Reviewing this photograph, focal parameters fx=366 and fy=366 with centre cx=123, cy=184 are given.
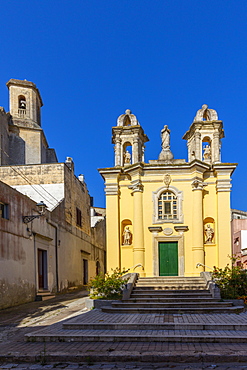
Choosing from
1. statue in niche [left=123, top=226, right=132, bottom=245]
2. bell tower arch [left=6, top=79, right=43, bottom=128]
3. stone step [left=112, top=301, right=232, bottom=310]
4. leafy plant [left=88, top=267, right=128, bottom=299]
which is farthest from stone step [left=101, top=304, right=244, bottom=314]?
bell tower arch [left=6, top=79, right=43, bottom=128]

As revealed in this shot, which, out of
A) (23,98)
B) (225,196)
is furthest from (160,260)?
(23,98)

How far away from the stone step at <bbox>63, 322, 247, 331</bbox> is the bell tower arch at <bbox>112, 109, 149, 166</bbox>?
1035 centimetres

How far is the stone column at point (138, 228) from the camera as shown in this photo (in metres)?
A: 17.4

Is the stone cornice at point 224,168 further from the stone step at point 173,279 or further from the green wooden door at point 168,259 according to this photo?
the stone step at point 173,279

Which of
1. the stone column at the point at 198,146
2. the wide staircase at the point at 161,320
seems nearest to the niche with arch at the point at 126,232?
the wide staircase at the point at 161,320

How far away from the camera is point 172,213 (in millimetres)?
17891

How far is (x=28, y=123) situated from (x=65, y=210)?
918 cm

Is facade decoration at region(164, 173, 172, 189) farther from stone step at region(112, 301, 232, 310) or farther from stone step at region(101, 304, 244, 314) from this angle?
stone step at region(101, 304, 244, 314)

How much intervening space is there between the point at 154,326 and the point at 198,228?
845cm

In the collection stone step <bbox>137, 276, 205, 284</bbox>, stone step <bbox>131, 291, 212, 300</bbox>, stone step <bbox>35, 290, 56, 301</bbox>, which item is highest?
stone step <bbox>137, 276, 205, 284</bbox>

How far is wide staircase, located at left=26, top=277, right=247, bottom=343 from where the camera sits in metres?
8.49

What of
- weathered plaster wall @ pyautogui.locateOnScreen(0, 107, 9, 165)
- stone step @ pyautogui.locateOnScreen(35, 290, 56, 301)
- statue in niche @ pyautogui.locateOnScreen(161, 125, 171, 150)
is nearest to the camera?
stone step @ pyautogui.locateOnScreen(35, 290, 56, 301)

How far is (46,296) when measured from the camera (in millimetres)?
17969

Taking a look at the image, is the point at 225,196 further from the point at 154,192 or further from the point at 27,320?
the point at 27,320
